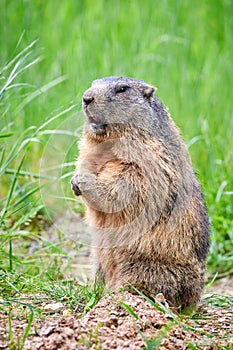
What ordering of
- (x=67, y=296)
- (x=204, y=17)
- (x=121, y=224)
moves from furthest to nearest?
1. (x=204, y=17)
2. (x=121, y=224)
3. (x=67, y=296)

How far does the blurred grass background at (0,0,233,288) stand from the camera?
6012 millimetres

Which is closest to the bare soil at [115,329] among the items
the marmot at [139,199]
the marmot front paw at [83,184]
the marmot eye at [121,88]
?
the marmot at [139,199]

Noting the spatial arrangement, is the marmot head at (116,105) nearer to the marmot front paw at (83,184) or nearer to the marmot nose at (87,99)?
the marmot nose at (87,99)

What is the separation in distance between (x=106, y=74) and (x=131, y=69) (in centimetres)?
25

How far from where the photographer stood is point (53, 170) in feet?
19.4

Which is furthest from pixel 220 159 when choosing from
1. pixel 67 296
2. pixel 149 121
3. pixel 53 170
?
pixel 67 296

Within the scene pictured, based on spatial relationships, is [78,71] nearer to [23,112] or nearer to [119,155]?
[23,112]

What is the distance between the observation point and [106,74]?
6820mm

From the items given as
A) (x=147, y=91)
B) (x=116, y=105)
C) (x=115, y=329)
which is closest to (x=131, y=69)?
(x=147, y=91)

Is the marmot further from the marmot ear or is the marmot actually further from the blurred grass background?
the blurred grass background

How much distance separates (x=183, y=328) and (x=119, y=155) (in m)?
1.15

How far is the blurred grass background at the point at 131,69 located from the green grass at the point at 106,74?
12 mm

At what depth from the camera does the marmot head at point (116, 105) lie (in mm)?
4184

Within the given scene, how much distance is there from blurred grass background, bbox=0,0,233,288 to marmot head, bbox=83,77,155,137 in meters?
1.21
